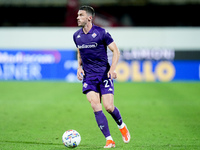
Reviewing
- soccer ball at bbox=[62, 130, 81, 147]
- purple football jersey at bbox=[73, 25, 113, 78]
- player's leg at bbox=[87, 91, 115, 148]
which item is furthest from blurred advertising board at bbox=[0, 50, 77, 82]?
soccer ball at bbox=[62, 130, 81, 147]

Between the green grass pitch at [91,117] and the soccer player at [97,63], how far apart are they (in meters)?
0.67

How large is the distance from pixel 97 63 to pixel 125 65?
13.2 metres

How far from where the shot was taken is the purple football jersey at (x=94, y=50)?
6219mm

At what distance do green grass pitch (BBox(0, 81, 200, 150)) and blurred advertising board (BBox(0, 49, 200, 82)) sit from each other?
232 cm

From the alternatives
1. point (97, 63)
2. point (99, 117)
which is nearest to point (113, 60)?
point (97, 63)

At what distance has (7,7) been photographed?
2527 centimetres

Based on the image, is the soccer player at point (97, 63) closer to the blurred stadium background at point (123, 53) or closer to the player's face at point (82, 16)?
the player's face at point (82, 16)

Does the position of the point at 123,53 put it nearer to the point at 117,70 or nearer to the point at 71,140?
the point at 117,70

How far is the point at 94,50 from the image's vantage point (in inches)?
247

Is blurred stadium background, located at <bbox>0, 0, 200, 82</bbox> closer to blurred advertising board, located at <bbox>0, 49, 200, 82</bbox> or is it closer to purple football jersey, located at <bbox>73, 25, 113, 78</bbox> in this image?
blurred advertising board, located at <bbox>0, 49, 200, 82</bbox>

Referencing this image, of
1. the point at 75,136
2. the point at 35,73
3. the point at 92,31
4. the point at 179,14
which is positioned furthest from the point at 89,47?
the point at 179,14

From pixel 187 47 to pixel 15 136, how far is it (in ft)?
45.9

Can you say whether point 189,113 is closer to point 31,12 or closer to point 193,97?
point 193,97

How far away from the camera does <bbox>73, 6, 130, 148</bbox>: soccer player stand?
20.1ft
